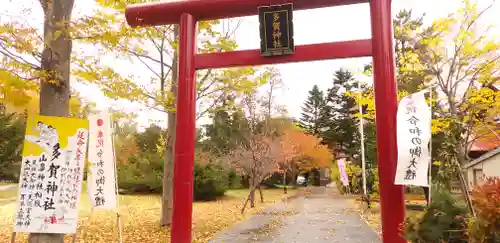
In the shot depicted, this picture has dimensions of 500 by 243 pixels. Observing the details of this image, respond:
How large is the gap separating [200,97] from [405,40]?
808 centimetres

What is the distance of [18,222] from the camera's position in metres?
5.51

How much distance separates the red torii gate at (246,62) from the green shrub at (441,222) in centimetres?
67

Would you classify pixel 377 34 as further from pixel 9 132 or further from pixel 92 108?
pixel 9 132

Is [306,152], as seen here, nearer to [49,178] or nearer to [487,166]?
[487,166]

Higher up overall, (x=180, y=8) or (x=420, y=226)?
(x=180, y=8)

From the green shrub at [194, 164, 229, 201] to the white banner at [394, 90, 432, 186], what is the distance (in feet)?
61.0

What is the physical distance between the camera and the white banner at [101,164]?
675cm

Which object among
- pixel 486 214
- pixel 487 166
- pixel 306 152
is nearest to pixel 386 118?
pixel 486 214

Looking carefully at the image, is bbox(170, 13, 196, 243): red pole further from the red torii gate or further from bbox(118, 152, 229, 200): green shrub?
bbox(118, 152, 229, 200): green shrub

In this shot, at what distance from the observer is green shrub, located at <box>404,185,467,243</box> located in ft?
14.9

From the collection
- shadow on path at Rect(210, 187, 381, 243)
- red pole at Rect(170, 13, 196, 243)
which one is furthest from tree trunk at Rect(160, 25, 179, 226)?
red pole at Rect(170, 13, 196, 243)

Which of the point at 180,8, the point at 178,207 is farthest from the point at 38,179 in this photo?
the point at 180,8

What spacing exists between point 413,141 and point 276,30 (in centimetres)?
275

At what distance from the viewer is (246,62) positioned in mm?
Result: 6266
